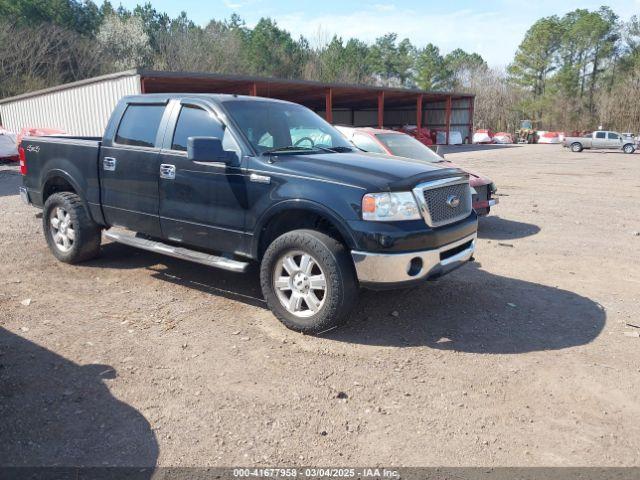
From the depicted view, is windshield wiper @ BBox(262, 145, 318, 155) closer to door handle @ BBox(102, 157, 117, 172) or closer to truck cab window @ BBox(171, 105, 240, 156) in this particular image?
truck cab window @ BBox(171, 105, 240, 156)

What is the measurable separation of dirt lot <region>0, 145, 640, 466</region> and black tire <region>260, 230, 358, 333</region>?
172 millimetres

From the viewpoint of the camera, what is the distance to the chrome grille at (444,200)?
178 inches

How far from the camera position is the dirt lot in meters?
3.14

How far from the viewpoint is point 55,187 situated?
6.85m

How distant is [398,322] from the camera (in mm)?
4992

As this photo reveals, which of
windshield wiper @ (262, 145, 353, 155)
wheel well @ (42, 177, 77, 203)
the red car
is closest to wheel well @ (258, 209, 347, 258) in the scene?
windshield wiper @ (262, 145, 353, 155)

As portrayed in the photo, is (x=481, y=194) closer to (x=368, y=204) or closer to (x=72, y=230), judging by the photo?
(x=368, y=204)

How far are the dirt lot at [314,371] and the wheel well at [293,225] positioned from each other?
76 centimetres

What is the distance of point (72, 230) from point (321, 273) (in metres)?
3.52

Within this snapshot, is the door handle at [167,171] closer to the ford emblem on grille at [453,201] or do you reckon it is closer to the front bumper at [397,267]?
the front bumper at [397,267]

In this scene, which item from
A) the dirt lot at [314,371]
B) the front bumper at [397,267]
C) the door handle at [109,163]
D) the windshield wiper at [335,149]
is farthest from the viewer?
the door handle at [109,163]

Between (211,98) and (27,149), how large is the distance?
3.06 m

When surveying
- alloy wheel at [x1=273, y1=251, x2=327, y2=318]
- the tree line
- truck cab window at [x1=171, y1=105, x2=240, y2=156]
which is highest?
the tree line

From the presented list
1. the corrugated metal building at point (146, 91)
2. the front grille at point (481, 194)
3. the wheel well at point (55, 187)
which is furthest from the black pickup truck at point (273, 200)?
the corrugated metal building at point (146, 91)
